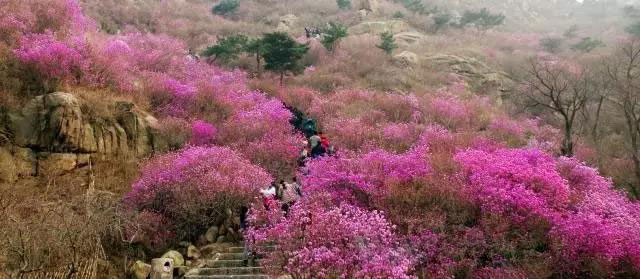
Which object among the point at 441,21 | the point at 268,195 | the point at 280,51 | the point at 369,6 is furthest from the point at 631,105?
the point at 369,6

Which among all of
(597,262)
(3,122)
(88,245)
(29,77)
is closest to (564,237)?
(597,262)

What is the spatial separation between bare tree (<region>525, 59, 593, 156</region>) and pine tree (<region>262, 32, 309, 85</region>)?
1318 cm

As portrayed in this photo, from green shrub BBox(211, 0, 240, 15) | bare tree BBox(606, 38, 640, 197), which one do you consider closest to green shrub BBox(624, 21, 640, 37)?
bare tree BBox(606, 38, 640, 197)

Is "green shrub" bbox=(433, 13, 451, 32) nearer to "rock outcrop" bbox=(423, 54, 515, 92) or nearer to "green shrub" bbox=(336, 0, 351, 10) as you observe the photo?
"green shrub" bbox=(336, 0, 351, 10)

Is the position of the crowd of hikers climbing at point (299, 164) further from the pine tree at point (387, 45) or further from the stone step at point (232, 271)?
the pine tree at point (387, 45)

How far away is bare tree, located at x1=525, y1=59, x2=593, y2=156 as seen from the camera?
20609 millimetres

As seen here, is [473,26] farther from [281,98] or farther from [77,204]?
[77,204]

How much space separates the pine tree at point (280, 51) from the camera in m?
28.0

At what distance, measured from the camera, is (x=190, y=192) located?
13820 mm

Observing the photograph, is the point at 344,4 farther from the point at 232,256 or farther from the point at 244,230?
the point at 232,256

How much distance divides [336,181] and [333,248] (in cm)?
530

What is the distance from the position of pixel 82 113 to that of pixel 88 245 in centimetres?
594

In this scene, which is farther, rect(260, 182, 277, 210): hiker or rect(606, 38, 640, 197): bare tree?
rect(606, 38, 640, 197): bare tree

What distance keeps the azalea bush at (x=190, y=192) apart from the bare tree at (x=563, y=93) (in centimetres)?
1355
